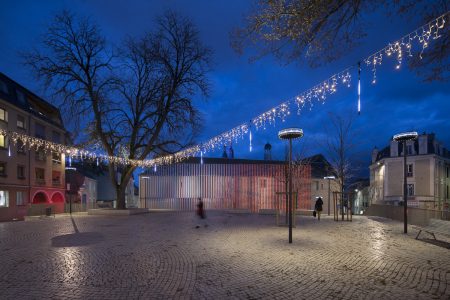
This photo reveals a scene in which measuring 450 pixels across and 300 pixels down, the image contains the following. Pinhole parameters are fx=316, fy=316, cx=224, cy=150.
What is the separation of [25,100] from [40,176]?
26.4ft

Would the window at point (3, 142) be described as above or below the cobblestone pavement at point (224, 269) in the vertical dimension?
above

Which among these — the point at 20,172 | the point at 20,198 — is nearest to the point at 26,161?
the point at 20,172

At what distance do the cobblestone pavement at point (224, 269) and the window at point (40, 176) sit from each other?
23899mm

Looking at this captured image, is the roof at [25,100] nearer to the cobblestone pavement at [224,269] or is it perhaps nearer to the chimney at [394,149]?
the cobblestone pavement at [224,269]

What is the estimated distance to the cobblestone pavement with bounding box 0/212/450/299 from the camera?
19.5 ft

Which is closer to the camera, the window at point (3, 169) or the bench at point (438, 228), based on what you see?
the bench at point (438, 228)

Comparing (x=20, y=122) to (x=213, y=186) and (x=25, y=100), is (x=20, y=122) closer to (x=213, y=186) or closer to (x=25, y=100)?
(x=25, y=100)

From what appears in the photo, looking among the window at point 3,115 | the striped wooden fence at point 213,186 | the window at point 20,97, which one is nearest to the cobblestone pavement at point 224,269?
the window at point 3,115

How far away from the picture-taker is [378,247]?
10250 millimetres

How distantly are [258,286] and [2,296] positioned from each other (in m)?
4.74

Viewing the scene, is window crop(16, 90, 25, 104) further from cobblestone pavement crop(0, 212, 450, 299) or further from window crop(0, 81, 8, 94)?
cobblestone pavement crop(0, 212, 450, 299)

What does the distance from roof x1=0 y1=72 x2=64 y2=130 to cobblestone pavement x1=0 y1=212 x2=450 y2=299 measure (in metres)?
22.4

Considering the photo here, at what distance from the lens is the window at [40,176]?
108 ft

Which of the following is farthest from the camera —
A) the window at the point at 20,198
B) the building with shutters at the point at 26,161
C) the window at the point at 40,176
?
the window at the point at 40,176
